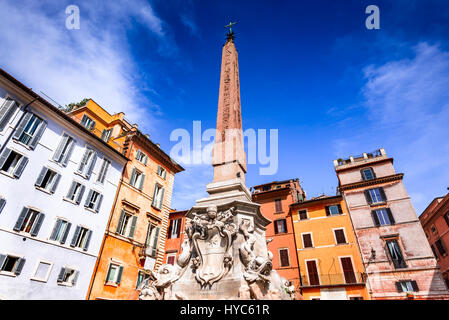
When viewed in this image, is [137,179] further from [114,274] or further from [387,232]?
[387,232]

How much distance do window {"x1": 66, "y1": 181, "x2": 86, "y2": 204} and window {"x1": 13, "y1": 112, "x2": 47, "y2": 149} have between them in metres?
3.05

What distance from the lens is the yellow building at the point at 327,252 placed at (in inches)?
754

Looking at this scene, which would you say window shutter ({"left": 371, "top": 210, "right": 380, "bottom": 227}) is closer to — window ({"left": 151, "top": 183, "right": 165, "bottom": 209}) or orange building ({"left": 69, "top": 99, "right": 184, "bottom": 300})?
orange building ({"left": 69, "top": 99, "right": 184, "bottom": 300})

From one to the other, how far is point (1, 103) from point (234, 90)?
12407mm

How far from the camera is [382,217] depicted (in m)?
21.1

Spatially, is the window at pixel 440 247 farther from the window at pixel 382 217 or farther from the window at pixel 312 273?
the window at pixel 312 273

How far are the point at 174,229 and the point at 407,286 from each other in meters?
19.4

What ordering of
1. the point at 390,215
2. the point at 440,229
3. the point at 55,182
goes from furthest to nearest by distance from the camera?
1. the point at 440,229
2. the point at 390,215
3. the point at 55,182

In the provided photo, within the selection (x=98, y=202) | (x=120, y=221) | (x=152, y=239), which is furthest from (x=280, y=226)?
(x=98, y=202)

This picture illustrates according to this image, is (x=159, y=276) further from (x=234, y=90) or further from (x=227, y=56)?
(x=227, y=56)

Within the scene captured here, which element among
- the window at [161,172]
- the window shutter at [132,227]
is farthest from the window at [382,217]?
the window shutter at [132,227]
